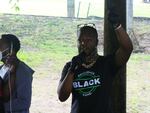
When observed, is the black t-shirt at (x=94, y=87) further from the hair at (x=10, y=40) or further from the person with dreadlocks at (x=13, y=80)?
the hair at (x=10, y=40)

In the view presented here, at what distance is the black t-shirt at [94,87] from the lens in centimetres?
358

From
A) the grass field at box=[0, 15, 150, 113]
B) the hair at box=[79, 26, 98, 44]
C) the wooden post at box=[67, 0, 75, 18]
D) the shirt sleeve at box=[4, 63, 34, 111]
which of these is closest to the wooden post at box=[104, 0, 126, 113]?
the hair at box=[79, 26, 98, 44]

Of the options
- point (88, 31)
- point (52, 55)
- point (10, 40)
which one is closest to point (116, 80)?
point (88, 31)

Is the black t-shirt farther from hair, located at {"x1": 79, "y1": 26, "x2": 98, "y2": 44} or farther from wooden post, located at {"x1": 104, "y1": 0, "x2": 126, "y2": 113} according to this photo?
wooden post, located at {"x1": 104, "y1": 0, "x2": 126, "y2": 113}

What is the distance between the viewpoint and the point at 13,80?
12.7 feet

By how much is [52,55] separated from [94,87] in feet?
20.3

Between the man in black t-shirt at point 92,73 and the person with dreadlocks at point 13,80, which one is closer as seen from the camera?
the man in black t-shirt at point 92,73

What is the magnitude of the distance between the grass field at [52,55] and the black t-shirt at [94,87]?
346 cm

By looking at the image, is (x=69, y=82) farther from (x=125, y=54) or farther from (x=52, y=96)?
(x=52, y=96)

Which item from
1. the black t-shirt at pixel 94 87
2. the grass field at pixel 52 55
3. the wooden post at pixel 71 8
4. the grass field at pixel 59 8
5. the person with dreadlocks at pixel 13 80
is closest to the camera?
the black t-shirt at pixel 94 87

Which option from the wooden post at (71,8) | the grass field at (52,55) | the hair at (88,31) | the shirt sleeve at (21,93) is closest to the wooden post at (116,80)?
the hair at (88,31)

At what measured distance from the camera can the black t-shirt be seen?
3.58 meters

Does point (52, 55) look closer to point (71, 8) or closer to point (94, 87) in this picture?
point (71, 8)

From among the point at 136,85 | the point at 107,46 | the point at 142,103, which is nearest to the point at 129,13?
the point at 136,85
